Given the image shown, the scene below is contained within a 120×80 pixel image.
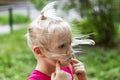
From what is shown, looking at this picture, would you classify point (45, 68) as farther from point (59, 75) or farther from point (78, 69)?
point (78, 69)

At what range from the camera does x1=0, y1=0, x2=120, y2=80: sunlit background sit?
612 cm

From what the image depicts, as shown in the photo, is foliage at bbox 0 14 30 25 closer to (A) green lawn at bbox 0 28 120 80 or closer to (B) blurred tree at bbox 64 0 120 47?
(A) green lawn at bbox 0 28 120 80

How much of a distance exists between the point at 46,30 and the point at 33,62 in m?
4.60

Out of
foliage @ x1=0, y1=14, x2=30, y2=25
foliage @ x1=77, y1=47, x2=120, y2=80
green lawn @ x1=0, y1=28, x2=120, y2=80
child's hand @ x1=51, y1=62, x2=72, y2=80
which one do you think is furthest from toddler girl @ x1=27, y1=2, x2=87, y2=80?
foliage @ x1=0, y1=14, x2=30, y2=25

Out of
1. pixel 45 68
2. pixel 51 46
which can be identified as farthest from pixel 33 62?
pixel 51 46

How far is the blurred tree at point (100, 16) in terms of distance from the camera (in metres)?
8.09

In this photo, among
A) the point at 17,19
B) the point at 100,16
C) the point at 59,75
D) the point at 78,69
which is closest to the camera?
the point at 59,75

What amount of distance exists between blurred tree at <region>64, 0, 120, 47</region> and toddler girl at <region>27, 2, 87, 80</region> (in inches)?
224

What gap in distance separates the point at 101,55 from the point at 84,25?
115cm

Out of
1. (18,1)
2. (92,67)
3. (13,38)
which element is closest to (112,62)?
(92,67)

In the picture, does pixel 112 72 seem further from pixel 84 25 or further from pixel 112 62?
pixel 84 25

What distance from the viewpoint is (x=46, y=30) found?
228 centimetres

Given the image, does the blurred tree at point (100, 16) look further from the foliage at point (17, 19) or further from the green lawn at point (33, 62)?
the foliage at point (17, 19)

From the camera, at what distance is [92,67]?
6473mm
